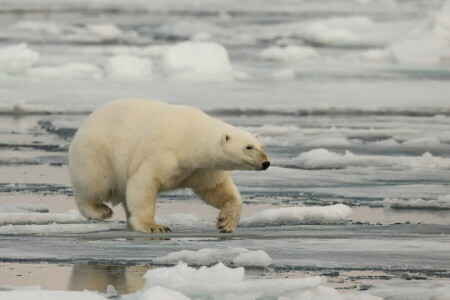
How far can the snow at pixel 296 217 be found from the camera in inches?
260

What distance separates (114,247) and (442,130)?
22.4 feet

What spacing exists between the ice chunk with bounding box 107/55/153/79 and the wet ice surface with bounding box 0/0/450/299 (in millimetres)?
32

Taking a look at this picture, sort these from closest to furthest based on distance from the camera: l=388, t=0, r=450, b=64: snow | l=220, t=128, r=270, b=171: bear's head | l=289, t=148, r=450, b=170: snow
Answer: l=220, t=128, r=270, b=171: bear's head, l=289, t=148, r=450, b=170: snow, l=388, t=0, r=450, b=64: snow

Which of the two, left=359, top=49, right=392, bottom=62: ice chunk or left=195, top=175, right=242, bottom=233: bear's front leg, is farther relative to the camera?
left=359, top=49, right=392, bottom=62: ice chunk

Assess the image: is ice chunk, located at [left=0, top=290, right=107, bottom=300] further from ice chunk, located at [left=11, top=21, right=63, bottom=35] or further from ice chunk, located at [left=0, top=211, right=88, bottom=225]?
ice chunk, located at [left=11, top=21, right=63, bottom=35]

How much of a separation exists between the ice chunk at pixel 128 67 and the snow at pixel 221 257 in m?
11.2

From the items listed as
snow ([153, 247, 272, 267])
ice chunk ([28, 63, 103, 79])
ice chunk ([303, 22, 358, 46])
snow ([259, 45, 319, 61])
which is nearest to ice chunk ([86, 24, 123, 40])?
ice chunk ([303, 22, 358, 46])

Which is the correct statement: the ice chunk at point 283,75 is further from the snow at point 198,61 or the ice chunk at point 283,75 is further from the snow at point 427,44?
the snow at point 427,44

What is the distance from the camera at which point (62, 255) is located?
17.8 feet

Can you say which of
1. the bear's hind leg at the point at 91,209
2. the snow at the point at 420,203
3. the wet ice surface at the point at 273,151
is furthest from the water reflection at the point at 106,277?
the snow at the point at 420,203

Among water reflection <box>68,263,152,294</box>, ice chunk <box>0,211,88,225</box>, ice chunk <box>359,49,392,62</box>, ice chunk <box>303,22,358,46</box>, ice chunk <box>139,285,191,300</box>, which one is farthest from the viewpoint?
ice chunk <box>303,22,358,46</box>

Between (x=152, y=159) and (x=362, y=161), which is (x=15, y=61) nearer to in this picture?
(x=362, y=161)

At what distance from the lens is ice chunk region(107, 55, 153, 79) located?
16516 mm

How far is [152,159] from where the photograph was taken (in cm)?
620
